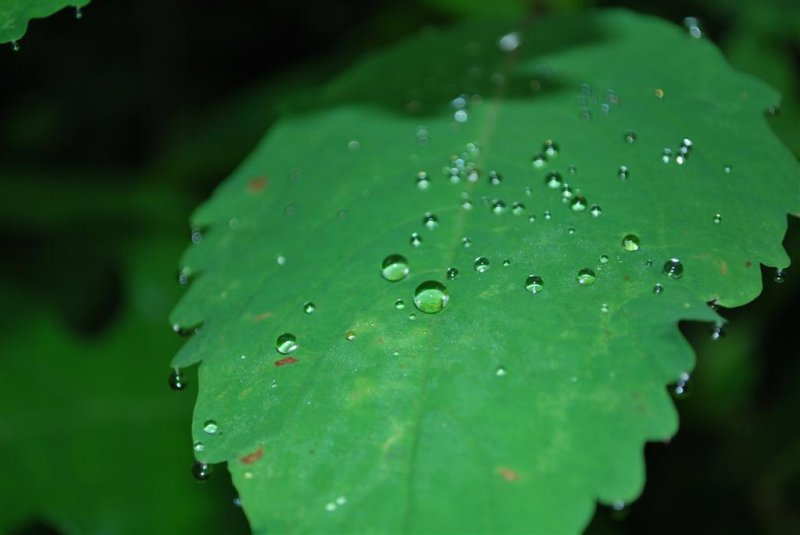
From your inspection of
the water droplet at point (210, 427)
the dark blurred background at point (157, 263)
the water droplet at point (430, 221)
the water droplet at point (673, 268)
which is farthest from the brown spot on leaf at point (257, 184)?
the water droplet at point (673, 268)

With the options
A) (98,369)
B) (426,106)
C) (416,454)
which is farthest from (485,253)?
(98,369)

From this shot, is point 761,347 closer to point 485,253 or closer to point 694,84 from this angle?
point 694,84

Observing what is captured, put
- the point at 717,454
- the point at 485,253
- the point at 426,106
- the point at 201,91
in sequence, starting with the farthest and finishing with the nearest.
Result: the point at 201,91
the point at 717,454
the point at 426,106
the point at 485,253

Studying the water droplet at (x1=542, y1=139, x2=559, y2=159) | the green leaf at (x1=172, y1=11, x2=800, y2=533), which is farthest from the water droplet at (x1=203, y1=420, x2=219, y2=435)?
the water droplet at (x1=542, y1=139, x2=559, y2=159)

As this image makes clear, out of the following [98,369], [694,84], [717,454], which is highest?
[694,84]

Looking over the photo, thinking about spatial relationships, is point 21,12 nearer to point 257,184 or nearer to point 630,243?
point 257,184
